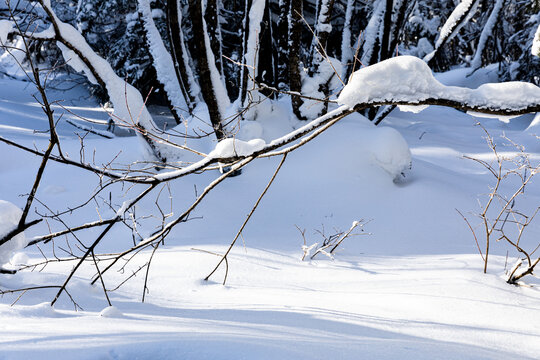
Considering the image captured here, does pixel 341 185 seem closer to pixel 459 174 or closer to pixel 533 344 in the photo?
pixel 459 174

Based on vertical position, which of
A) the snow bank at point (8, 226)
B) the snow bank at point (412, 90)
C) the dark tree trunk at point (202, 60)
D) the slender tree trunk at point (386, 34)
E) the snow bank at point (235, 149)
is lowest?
the snow bank at point (8, 226)

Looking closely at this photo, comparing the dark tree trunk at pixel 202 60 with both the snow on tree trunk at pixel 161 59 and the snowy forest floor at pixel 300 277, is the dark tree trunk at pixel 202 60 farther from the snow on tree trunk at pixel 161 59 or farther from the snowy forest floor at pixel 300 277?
the snow on tree trunk at pixel 161 59

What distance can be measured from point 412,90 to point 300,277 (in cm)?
180

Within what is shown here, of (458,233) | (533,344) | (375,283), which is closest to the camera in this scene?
(533,344)

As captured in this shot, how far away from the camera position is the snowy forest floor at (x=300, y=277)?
1.52 meters

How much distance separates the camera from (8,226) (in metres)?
2.13

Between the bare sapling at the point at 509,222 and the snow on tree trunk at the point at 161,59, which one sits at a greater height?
the snow on tree trunk at the point at 161,59

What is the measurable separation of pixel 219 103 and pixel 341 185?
1.70 metres

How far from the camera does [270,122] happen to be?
5773 millimetres

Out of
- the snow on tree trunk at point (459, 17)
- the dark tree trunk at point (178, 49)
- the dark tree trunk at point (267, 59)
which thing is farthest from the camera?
the dark tree trunk at point (267, 59)

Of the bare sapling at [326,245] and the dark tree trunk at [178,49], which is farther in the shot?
the dark tree trunk at [178,49]

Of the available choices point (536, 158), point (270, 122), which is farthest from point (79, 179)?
point (536, 158)

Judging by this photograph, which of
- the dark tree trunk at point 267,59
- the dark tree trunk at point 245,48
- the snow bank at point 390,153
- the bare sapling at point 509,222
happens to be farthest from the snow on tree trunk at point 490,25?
the dark tree trunk at point 245,48

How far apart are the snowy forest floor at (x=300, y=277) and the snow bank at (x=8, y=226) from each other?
251mm
